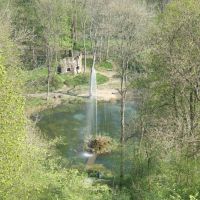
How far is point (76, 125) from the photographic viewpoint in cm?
5241

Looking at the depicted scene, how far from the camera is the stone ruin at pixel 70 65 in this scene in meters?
68.1

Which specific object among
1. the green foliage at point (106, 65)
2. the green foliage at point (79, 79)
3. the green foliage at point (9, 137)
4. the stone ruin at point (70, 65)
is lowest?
the green foliage at point (106, 65)

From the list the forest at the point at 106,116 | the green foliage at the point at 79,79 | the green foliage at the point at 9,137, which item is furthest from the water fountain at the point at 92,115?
the green foliage at the point at 9,137

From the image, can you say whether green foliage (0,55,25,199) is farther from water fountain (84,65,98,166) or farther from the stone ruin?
the stone ruin

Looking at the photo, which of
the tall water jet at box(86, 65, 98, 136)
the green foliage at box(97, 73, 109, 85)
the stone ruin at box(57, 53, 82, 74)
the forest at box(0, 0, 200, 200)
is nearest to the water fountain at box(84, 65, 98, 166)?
the tall water jet at box(86, 65, 98, 136)

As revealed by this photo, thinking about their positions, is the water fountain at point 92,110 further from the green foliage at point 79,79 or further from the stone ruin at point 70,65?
the stone ruin at point 70,65

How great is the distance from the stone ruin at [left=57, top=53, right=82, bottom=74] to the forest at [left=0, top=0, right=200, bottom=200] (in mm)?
142

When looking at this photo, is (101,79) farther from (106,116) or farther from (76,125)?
(76,125)

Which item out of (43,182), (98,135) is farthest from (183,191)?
(98,135)

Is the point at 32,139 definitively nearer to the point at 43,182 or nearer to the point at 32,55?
the point at 43,182

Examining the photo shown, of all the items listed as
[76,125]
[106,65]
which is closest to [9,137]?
[76,125]

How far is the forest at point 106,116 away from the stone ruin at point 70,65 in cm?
14

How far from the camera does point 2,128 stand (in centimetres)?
2147

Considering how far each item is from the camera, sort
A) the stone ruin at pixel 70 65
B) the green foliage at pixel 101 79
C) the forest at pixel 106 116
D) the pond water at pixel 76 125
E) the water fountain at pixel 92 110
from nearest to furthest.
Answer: the forest at pixel 106 116 < the pond water at pixel 76 125 < the water fountain at pixel 92 110 < the green foliage at pixel 101 79 < the stone ruin at pixel 70 65
